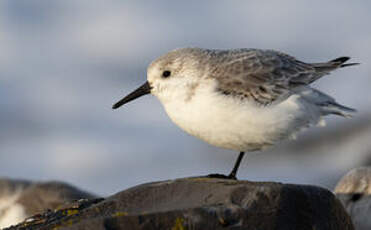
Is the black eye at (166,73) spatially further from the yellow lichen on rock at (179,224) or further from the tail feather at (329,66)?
the yellow lichen on rock at (179,224)

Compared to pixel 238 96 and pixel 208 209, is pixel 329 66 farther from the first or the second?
pixel 208 209

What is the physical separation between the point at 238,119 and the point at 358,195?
226 cm

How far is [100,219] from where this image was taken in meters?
5.48

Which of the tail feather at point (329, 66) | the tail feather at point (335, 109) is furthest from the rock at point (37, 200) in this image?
the tail feather at point (335, 109)

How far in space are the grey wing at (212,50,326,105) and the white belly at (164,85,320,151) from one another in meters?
0.10

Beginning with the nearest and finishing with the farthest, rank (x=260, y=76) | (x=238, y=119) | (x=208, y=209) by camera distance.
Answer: (x=208, y=209), (x=238, y=119), (x=260, y=76)

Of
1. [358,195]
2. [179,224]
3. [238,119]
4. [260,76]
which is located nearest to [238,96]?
[238,119]

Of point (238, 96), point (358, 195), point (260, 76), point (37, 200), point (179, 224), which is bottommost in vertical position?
point (37, 200)

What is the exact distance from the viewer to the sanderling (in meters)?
7.02

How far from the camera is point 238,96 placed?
7.12m

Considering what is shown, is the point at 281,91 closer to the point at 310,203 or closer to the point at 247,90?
the point at 247,90

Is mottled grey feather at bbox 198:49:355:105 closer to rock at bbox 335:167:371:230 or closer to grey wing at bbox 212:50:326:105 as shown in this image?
grey wing at bbox 212:50:326:105

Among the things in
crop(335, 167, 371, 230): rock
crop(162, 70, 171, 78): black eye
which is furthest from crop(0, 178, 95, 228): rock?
crop(162, 70, 171, 78): black eye

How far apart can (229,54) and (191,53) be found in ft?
1.21
